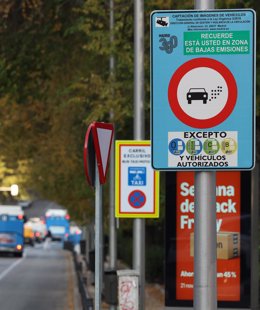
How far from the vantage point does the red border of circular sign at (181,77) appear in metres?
7.80

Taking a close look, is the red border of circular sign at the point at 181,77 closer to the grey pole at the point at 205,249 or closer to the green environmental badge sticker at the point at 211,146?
the green environmental badge sticker at the point at 211,146

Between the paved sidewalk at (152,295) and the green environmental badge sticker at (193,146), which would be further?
Answer: the paved sidewalk at (152,295)

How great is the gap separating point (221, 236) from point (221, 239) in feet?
0.22

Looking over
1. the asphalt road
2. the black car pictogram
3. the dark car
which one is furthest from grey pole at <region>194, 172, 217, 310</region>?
the asphalt road

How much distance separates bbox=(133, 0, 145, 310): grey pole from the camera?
56.6 ft

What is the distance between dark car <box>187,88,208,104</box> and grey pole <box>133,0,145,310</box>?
8546 millimetres

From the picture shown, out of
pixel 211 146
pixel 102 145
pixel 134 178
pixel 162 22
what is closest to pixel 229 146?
pixel 211 146

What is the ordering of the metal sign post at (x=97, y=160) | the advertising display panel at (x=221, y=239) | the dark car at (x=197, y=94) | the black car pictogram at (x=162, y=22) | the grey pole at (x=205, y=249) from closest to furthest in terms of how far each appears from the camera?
the grey pole at (x=205, y=249)
the dark car at (x=197, y=94)
the black car pictogram at (x=162, y=22)
the metal sign post at (x=97, y=160)
the advertising display panel at (x=221, y=239)

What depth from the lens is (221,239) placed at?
14203 mm

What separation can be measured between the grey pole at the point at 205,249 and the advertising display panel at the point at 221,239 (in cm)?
648

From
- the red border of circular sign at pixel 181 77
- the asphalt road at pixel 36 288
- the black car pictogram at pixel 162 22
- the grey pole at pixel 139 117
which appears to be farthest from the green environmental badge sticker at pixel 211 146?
the asphalt road at pixel 36 288

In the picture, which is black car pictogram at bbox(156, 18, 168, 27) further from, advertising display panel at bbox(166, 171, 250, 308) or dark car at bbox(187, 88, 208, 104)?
advertising display panel at bbox(166, 171, 250, 308)

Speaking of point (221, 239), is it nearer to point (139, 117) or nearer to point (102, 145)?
point (102, 145)

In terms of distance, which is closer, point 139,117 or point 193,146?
point 193,146
